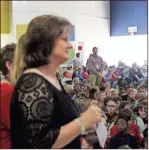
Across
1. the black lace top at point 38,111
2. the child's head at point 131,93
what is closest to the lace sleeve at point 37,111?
the black lace top at point 38,111

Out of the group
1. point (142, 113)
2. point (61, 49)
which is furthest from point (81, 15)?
point (142, 113)

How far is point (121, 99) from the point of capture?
147cm

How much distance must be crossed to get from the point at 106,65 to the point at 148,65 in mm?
216

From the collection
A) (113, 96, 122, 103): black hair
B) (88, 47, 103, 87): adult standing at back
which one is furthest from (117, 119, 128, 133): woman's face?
(88, 47, 103, 87): adult standing at back

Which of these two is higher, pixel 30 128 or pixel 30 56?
pixel 30 56

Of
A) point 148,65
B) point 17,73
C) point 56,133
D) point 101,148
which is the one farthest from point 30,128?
point 148,65

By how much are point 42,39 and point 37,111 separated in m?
0.30

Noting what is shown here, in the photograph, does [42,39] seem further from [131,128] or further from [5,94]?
[131,128]

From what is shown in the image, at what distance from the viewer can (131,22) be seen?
1.46 m

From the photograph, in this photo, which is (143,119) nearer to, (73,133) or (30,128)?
(73,133)

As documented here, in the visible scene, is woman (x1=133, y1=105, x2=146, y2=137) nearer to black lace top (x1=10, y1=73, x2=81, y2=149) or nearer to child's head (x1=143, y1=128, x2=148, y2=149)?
child's head (x1=143, y1=128, x2=148, y2=149)

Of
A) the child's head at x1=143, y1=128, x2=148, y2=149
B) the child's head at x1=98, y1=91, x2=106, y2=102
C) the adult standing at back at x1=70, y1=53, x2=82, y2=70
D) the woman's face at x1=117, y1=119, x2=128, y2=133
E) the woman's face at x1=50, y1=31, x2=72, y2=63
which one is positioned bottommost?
the child's head at x1=143, y1=128, x2=148, y2=149

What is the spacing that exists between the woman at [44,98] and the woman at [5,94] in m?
0.14

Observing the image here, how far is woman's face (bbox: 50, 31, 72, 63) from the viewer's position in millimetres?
1143
